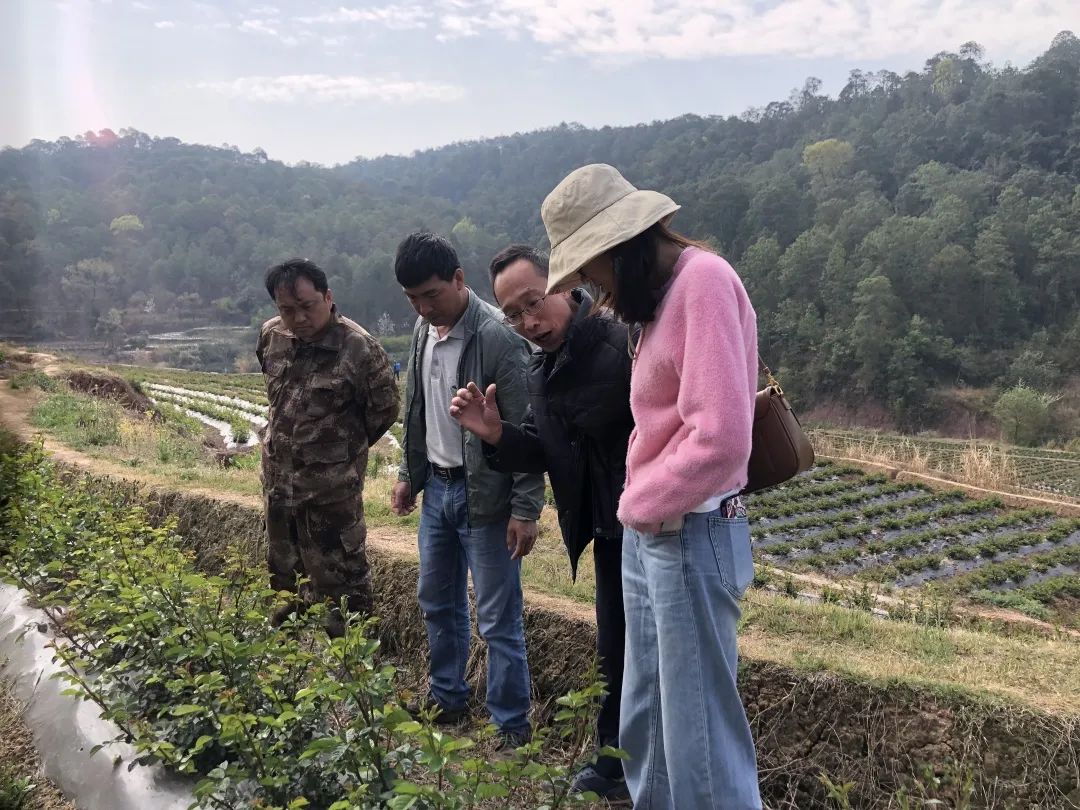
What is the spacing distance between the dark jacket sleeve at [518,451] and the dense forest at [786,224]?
14.1m

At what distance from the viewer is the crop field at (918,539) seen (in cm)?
980

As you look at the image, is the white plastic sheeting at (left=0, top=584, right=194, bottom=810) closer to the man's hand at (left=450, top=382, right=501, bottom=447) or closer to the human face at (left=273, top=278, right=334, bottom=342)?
the man's hand at (left=450, top=382, right=501, bottom=447)

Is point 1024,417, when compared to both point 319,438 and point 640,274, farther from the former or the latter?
point 640,274

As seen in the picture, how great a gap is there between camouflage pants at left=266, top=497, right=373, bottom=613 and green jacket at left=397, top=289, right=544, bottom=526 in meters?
0.49

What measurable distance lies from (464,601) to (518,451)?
0.88 metres

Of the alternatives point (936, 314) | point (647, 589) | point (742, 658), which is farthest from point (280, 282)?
point (936, 314)

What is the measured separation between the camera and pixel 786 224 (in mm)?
49469

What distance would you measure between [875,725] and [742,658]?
1.53ft

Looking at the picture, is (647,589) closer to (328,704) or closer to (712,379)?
(712,379)

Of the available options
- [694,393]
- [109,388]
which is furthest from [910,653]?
[109,388]

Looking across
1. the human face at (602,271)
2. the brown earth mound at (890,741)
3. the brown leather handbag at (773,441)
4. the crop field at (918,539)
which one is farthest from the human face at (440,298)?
the crop field at (918,539)

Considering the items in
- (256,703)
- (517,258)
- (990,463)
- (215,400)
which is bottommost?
(990,463)

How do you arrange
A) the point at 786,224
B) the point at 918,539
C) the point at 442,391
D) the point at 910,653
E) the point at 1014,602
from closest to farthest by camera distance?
the point at 442,391 < the point at 910,653 < the point at 1014,602 < the point at 918,539 < the point at 786,224

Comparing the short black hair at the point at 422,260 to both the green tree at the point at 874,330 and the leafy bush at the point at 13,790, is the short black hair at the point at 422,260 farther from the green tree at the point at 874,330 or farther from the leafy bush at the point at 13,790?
the green tree at the point at 874,330
